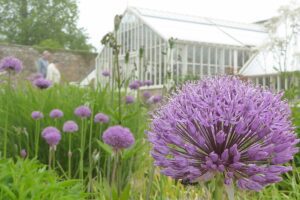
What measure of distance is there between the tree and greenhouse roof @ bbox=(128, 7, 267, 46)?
770 inches

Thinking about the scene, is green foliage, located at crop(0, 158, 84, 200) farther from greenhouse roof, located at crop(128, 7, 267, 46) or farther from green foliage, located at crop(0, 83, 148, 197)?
greenhouse roof, located at crop(128, 7, 267, 46)

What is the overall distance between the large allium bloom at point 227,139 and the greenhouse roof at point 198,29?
45.3 feet

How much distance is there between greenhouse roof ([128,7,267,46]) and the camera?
628 inches

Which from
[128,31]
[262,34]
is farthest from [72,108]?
[262,34]

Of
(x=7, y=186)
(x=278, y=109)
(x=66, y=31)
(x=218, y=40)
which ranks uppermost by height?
(x=66, y=31)

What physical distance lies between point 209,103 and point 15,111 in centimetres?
293

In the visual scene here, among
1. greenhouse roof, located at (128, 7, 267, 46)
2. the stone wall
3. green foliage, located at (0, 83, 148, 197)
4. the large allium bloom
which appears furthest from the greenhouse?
the large allium bloom

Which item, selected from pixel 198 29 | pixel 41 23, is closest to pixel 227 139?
pixel 198 29

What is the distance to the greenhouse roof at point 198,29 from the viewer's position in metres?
16.0

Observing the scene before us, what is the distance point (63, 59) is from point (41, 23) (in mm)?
15660

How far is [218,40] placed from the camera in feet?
53.8

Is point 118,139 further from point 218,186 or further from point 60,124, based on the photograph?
point 60,124

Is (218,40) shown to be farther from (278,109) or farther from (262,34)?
(278,109)

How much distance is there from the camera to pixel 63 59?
74.0 ft
